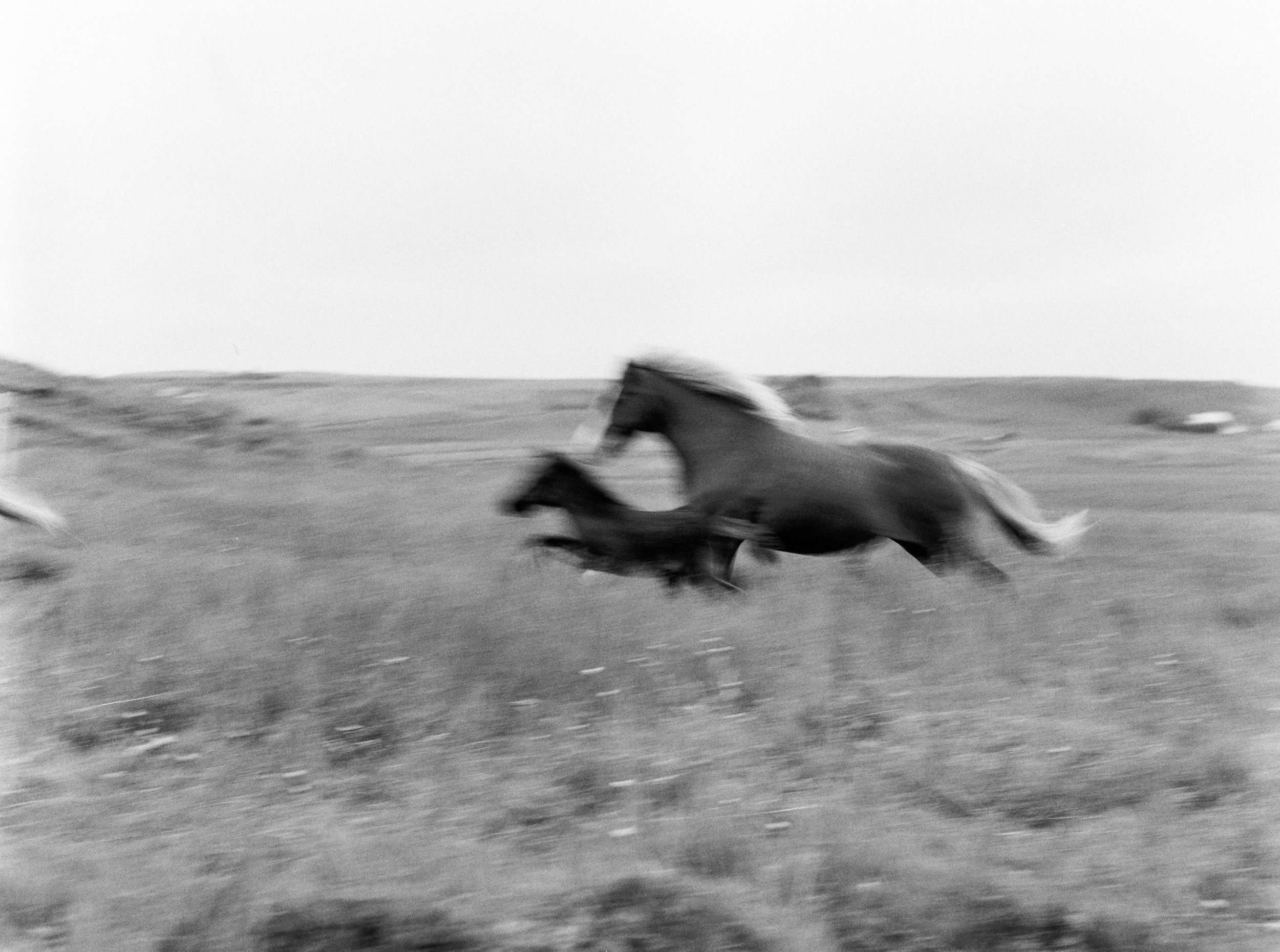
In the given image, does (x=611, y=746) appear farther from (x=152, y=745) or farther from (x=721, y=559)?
(x=721, y=559)

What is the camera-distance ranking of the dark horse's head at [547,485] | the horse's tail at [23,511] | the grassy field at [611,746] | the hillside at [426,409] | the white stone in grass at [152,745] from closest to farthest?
the grassy field at [611,746] < the white stone in grass at [152,745] < the horse's tail at [23,511] < the dark horse's head at [547,485] < the hillside at [426,409]

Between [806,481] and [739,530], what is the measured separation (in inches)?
16.5

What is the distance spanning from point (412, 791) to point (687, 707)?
3.73ft

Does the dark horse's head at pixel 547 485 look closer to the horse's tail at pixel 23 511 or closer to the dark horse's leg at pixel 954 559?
the dark horse's leg at pixel 954 559

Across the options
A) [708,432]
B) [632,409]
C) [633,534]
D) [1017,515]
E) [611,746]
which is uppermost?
[632,409]

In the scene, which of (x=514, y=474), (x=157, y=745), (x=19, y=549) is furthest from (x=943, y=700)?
(x=514, y=474)

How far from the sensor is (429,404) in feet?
Answer: 34.2

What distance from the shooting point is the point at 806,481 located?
5.31 m

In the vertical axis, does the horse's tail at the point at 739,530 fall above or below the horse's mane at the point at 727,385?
below

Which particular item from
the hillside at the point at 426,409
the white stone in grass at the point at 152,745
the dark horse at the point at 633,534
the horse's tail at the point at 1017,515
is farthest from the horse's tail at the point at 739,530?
the hillside at the point at 426,409

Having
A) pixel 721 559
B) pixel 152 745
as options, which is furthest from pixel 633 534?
pixel 152 745

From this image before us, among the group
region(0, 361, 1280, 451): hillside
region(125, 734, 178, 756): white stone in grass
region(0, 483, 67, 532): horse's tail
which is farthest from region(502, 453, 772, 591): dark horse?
region(0, 361, 1280, 451): hillside

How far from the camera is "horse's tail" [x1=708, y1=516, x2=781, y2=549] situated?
526 cm

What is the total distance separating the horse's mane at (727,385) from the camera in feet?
18.1
